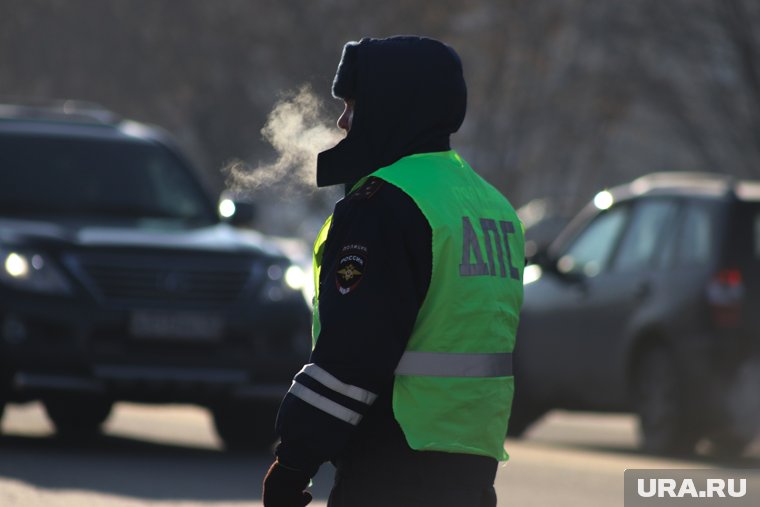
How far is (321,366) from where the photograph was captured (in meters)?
4.08

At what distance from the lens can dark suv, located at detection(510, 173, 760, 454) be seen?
12.2 meters

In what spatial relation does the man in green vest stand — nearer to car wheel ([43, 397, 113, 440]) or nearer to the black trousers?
the black trousers

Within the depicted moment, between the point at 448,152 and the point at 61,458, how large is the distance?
7.08m

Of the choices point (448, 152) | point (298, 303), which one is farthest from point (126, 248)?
point (448, 152)

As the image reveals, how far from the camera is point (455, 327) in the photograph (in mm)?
4176

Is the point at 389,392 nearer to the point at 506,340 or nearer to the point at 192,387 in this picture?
the point at 506,340

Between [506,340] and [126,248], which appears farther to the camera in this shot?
[126,248]

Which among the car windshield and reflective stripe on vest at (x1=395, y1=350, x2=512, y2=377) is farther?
the car windshield

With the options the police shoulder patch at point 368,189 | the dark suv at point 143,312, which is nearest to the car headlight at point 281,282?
the dark suv at point 143,312

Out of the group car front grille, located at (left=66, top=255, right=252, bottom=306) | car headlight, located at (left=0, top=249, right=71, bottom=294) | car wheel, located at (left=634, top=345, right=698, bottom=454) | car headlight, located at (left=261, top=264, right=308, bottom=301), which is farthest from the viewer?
car wheel, located at (left=634, top=345, right=698, bottom=454)

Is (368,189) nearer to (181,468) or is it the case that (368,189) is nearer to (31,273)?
(181,468)

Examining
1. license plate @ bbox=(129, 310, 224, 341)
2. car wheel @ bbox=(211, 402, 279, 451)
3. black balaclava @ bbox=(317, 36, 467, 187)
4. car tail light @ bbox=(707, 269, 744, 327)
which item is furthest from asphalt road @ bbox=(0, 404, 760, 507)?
black balaclava @ bbox=(317, 36, 467, 187)

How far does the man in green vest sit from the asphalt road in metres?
5.13

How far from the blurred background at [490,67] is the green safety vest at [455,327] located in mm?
10155
